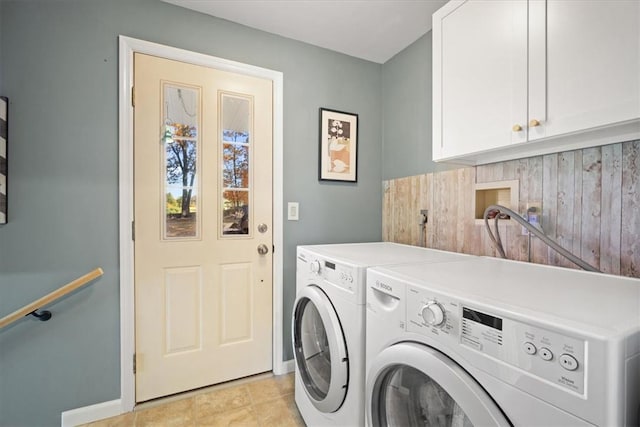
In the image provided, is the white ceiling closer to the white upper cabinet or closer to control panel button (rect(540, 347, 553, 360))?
the white upper cabinet

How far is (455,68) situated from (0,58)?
2167mm

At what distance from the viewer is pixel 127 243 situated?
159cm

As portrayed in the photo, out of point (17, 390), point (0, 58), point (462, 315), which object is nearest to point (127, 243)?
point (17, 390)

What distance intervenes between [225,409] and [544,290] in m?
1.71

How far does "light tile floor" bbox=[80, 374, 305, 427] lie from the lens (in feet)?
5.00

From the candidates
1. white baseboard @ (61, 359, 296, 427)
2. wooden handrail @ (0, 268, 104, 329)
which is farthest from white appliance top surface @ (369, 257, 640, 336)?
white baseboard @ (61, 359, 296, 427)

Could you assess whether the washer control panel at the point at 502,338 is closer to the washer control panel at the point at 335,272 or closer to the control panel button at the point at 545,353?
the control panel button at the point at 545,353

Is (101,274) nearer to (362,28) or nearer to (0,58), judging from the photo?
(0,58)

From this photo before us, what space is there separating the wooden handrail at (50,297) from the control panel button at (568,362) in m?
1.83

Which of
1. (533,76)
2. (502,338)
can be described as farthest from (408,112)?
(502,338)

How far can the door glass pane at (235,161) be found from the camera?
185cm

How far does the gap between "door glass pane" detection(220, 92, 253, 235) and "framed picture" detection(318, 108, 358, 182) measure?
21.7 inches

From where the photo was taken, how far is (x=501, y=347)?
0.59 metres

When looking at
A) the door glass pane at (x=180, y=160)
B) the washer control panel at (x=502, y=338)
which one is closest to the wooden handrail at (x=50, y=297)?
the door glass pane at (x=180, y=160)
